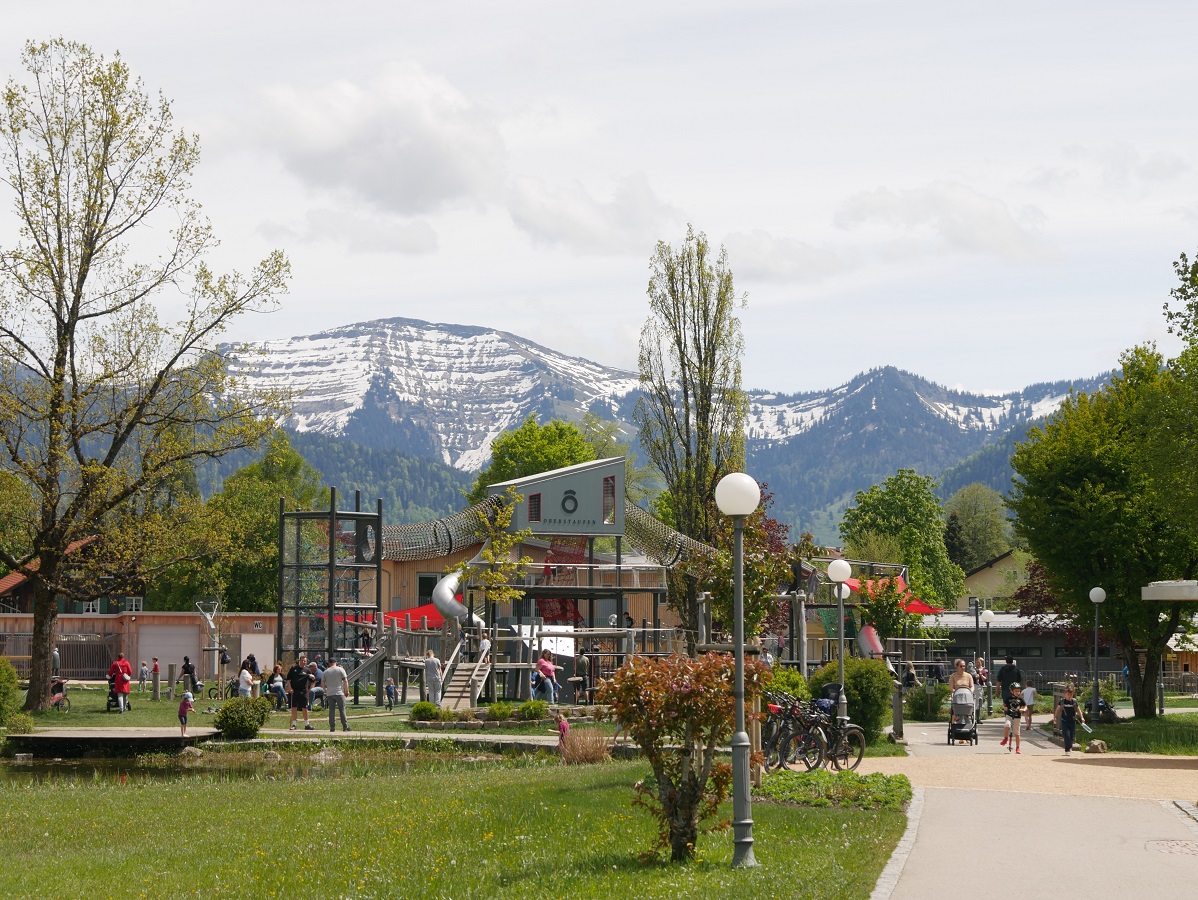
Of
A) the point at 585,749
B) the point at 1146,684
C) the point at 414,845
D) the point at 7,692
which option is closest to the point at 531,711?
the point at 585,749

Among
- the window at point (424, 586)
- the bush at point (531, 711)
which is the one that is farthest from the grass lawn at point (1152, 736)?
the window at point (424, 586)

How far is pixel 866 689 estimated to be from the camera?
24.9m

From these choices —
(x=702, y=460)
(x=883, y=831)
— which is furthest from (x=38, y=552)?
(x=883, y=831)

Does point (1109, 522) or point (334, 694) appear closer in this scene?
point (334, 694)

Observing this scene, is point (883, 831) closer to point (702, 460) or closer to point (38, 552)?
point (38, 552)

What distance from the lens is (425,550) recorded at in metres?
59.1

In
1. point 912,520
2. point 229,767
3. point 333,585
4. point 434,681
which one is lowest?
point 229,767

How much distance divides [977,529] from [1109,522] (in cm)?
9238

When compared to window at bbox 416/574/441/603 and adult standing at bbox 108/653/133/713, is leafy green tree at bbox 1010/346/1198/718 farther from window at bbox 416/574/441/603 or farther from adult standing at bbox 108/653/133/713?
window at bbox 416/574/441/603

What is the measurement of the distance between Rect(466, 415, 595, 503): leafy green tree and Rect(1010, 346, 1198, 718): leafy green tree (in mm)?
40149

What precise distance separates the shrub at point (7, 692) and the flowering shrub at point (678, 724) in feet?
70.1

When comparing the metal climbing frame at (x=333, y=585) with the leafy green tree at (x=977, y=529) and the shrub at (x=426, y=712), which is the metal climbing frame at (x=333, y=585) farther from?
the leafy green tree at (x=977, y=529)

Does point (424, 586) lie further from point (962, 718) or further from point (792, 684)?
point (792, 684)

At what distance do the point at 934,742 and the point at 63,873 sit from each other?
20133 mm
